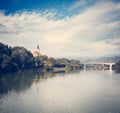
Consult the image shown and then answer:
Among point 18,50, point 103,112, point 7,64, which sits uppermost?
point 18,50

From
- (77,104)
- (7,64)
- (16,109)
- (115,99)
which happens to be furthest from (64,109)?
(7,64)

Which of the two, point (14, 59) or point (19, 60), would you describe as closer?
point (14, 59)

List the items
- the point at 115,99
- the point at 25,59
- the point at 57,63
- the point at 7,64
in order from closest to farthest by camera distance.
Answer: the point at 115,99, the point at 7,64, the point at 25,59, the point at 57,63

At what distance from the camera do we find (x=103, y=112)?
27453mm

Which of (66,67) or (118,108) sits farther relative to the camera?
(66,67)

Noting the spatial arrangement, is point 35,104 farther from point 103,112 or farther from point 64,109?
point 103,112

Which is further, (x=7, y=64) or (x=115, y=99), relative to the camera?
(x=7, y=64)

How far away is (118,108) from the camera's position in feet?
97.1

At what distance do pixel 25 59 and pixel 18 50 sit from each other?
6836 mm

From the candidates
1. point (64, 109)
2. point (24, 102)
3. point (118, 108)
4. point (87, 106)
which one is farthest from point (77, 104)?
→ point (24, 102)

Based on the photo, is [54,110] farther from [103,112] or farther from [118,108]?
[118,108]

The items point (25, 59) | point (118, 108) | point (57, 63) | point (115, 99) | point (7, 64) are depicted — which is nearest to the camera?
point (118, 108)

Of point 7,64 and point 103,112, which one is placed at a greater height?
point 7,64

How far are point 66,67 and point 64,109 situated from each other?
102 metres
